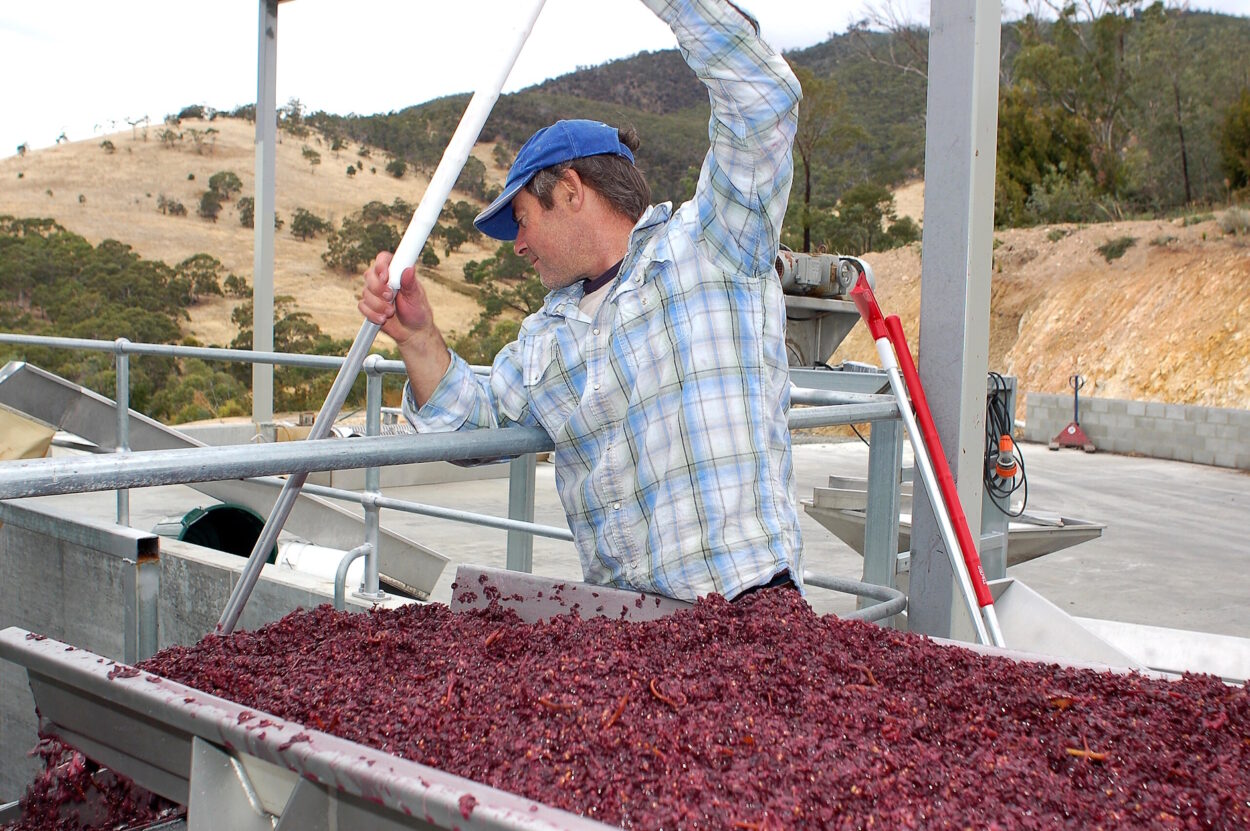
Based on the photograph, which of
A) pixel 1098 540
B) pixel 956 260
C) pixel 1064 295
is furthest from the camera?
pixel 1064 295

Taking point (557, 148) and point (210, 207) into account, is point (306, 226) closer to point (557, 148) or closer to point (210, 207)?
point (210, 207)

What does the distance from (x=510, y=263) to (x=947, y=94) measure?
115 ft

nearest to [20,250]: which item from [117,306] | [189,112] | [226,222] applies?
[117,306]

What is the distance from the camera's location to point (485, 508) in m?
7.44

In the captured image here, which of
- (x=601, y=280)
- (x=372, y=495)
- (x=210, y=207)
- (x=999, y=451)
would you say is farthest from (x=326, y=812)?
(x=210, y=207)

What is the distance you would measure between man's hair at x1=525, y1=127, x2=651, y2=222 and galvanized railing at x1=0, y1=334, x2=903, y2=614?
16.5 inches

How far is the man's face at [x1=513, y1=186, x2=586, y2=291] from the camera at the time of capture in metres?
1.75

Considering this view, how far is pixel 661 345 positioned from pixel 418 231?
1.34ft

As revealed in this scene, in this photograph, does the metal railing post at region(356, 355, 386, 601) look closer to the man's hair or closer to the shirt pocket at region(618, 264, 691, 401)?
the man's hair

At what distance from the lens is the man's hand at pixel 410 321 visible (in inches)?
61.6

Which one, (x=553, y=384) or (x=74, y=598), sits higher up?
(x=553, y=384)

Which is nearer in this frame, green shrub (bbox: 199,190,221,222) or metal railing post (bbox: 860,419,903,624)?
metal railing post (bbox: 860,419,903,624)

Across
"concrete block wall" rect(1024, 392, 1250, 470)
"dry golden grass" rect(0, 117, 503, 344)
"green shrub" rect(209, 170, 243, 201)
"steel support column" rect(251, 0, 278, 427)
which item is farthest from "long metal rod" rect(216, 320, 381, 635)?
"green shrub" rect(209, 170, 243, 201)

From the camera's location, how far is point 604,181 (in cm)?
175
